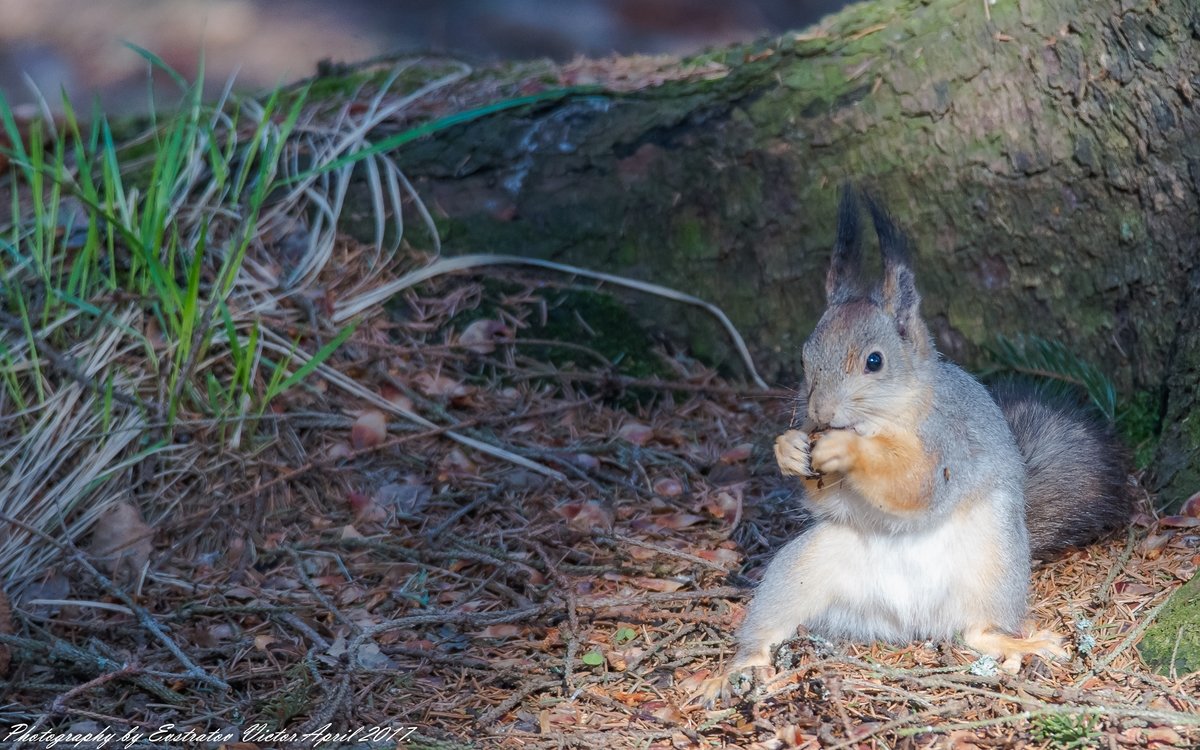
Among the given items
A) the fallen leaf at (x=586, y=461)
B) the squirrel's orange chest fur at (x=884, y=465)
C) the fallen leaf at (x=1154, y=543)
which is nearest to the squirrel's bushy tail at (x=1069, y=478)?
the fallen leaf at (x=1154, y=543)

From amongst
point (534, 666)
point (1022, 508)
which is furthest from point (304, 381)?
point (1022, 508)

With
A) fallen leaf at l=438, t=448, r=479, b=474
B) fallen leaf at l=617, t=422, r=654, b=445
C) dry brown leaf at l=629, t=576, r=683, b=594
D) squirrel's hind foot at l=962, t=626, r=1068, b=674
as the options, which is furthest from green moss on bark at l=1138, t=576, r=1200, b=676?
fallen leaf at l=438, t=448, r=479, b=474

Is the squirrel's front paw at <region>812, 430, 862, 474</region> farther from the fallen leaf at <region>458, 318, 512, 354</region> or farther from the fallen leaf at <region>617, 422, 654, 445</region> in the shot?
the fallen leaf at <region>458, 318, 512, 354</region>

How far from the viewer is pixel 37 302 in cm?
310

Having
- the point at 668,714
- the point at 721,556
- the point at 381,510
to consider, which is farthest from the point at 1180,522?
the point at 381,510

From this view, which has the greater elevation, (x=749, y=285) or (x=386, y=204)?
(x=386, y=204)

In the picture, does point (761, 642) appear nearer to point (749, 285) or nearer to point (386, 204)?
point (749, 285)

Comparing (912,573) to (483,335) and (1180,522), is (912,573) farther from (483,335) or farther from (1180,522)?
(483,335)

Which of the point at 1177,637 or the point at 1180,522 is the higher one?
the point at 1180,522

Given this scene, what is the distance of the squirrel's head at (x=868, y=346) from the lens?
220 centimetres

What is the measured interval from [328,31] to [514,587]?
5047 mm

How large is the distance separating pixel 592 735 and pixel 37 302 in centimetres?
202

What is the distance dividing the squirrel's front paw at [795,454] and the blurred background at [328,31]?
4.61 meters

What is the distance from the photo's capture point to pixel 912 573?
2266mm
